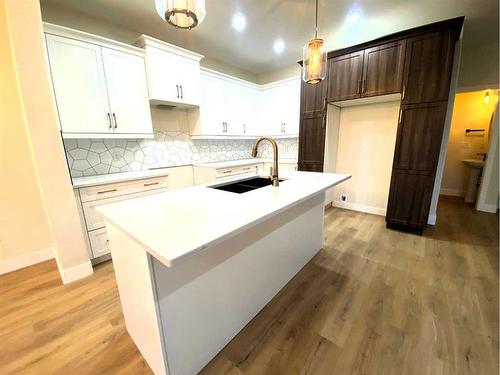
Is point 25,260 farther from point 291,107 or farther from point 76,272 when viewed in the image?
point 291,107

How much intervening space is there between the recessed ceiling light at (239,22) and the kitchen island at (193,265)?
84.0 inches

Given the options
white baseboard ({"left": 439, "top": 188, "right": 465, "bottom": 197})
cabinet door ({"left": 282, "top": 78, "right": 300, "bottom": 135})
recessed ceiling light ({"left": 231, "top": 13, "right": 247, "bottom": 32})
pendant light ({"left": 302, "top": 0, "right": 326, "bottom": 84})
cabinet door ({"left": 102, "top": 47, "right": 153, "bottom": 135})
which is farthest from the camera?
white baseboard ({"left": 439, "top": 188, "right": 465, "bottom": 197})

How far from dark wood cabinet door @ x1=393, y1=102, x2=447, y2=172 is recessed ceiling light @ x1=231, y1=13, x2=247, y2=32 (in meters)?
2.22

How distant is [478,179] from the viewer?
13.0 feet

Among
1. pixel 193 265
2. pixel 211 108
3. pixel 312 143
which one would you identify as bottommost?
pixel 193 265

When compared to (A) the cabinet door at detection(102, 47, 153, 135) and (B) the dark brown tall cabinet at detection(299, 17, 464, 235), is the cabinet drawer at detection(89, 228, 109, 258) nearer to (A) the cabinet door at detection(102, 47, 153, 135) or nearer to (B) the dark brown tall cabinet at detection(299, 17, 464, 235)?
(A) the cabinet door at detection(102, 47, 153, 135)

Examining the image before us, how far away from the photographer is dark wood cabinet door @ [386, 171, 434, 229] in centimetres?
263

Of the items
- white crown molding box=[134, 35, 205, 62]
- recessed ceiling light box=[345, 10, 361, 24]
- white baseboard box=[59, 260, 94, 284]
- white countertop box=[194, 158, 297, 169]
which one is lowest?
white baseboard box=[59, 260, 94, 284]

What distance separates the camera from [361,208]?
3715mm

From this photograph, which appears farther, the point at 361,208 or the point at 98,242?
the point at 361,208

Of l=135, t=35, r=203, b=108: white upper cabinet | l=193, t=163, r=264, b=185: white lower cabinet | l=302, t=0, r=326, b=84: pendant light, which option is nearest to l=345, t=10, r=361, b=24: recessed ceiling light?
l=302, t=0, r=326, b=84: pendant light

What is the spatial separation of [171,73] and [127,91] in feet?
2.07

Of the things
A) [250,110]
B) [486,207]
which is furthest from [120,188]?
[486,207]

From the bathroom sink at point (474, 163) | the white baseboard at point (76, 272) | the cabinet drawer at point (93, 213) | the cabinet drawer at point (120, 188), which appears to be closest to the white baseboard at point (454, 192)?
the bathroom sink at point (474, 163)
